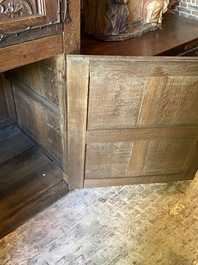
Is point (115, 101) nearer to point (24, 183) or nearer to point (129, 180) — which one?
point (129, 180)

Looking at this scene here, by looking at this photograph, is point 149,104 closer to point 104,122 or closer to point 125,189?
point 104,122

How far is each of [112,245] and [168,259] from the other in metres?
0.31

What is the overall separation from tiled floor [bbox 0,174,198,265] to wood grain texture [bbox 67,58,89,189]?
20 cm

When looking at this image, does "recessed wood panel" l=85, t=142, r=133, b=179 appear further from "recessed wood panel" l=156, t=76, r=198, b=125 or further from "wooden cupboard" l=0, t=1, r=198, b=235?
"recessed wood panel" l=156, t=76, r=198, b=125

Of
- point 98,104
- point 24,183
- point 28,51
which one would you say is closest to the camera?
point 28,51

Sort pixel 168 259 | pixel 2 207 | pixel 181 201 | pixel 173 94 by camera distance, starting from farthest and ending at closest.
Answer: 1. pixel 181 201
2. pixel 2 207
3. pixel 168 259
4. pixel 173 94

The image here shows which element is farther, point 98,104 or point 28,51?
point 98,104

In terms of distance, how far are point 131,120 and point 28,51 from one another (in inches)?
25.1

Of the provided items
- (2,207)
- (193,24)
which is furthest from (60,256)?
(193,24)

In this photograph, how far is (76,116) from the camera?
138 centimetres

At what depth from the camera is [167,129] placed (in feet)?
4.97

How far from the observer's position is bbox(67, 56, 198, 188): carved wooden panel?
125 centimetres

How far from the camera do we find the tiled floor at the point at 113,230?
147cm

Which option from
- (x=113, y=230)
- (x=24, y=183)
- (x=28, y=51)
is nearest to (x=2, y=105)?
(x=24, y=183)
